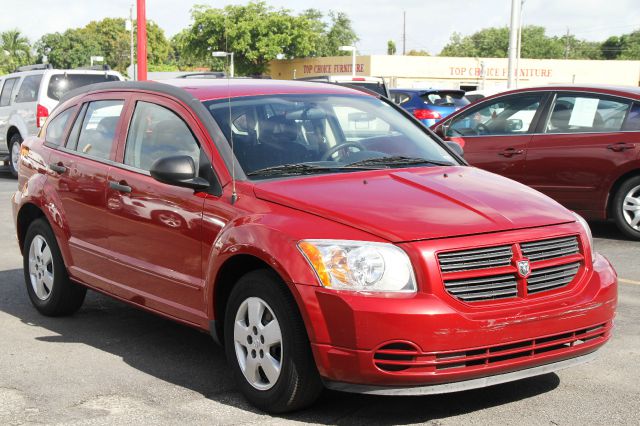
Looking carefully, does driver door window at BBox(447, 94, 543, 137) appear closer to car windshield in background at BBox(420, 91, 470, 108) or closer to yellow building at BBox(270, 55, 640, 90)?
car windshield in background at BBox(420, 91, 470, 108)

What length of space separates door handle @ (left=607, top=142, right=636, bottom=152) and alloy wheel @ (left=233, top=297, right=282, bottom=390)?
6.15m

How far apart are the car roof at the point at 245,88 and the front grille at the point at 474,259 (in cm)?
193

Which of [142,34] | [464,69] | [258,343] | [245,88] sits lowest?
[464,69]

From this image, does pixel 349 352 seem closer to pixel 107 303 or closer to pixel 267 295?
pixel 267 295

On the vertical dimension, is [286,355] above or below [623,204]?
above

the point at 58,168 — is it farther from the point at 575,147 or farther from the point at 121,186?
the point at 575,147

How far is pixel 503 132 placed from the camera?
10766mm

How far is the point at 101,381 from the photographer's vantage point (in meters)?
5.35

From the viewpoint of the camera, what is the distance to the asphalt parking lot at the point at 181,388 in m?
4.69

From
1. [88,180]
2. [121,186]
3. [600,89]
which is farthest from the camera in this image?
[600,89]

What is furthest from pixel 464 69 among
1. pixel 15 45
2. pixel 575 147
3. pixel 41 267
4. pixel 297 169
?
pixel 297 169

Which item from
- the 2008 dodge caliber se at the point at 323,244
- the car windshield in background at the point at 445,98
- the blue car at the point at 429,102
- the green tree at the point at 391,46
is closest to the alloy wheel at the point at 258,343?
the 2008 dodge caliber se at the point at 323,244

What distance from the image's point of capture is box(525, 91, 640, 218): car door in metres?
9.94

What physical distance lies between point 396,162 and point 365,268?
4.51ft
